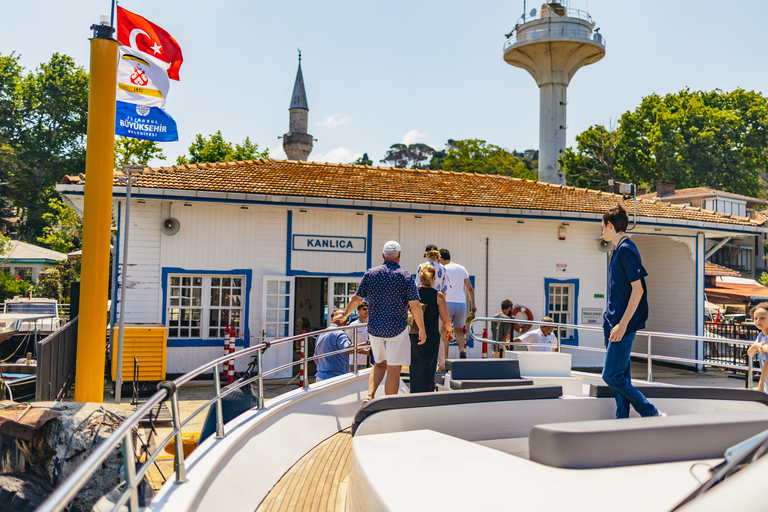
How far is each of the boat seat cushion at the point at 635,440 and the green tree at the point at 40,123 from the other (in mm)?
59270

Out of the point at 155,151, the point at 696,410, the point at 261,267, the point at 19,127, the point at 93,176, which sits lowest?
the point at 696,410

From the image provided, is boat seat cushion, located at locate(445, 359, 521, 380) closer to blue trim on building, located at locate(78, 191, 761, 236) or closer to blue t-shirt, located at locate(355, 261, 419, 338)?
blue t-shirt, located at locate(355, 261, 419, 338)

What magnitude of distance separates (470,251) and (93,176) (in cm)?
975

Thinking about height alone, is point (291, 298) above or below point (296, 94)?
below

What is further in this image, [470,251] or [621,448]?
[470,251]

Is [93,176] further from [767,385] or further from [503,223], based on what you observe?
[503,223]

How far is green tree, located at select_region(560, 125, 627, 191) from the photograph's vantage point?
4319 centimetres

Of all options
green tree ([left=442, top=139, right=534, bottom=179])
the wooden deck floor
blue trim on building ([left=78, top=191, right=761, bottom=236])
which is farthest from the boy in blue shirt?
green tree ([left=442, top=139, right=534, bottom=179])

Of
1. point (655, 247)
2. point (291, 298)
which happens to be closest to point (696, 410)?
point (291, 298)

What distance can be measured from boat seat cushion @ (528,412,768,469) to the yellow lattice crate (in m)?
10.4

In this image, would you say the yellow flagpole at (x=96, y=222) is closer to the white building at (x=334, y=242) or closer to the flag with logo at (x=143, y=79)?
the flag with logo at (x=143, y=79)

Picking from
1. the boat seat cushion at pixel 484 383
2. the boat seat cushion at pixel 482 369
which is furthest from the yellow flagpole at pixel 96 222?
the boat seat cushion at pixel 484 383

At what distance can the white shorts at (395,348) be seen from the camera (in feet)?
17.9

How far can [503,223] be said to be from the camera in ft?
49.4
